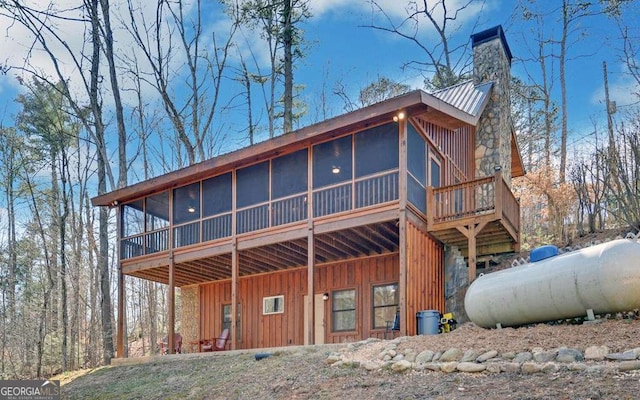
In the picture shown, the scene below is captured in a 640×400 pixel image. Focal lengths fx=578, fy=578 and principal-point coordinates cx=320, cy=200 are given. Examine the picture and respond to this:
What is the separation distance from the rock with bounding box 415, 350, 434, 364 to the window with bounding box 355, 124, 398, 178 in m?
4.74

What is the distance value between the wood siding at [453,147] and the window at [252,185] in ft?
12.2

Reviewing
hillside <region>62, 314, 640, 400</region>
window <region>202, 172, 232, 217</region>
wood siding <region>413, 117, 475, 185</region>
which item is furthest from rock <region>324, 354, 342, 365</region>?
window <region>202, 172, 232, 217</region>

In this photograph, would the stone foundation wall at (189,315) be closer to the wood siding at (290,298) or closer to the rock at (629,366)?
the wood siding at (290,298)

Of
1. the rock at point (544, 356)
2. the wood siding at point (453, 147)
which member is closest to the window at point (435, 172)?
the wood siding at point (453, 147)

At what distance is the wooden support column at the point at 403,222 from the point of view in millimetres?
10250

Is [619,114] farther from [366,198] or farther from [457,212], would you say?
[366,198]

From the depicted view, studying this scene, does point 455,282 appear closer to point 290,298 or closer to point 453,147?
point 453,147

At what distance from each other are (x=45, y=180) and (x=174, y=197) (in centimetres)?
1301

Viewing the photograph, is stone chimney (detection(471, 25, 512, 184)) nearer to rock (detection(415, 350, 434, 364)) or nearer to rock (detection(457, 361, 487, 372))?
rock (detection(415, 350, 434, 364))

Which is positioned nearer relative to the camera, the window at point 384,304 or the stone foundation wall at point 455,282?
the stone foundation wall at point 455,282

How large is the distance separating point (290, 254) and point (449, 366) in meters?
7.30

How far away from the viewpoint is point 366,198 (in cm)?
1154

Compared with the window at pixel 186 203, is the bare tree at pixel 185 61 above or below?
above

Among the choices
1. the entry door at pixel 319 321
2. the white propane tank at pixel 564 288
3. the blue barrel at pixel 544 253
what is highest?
the blue barrel at pixel 544 253
